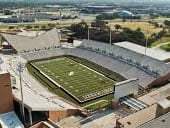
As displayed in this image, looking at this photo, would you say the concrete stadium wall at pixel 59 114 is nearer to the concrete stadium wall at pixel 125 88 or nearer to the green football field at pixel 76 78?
the green football field at pixel 76 78

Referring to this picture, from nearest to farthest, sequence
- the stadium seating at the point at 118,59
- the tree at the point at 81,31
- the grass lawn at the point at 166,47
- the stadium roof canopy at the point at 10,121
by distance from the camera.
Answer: the stadium roof canopy at the point at 10,121, the stadium seating at the point at 118,59, the grass lawn at the point at 166,47, the tree at the point at 81,31

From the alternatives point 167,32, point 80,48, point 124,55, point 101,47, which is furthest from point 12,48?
point 167,32

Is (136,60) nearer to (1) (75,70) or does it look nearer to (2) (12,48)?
(1) (75,70)

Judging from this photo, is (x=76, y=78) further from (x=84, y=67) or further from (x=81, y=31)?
(x=81, y=31)

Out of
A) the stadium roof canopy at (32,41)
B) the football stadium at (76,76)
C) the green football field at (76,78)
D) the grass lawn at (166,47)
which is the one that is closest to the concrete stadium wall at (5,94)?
the football stadium at (76,76)

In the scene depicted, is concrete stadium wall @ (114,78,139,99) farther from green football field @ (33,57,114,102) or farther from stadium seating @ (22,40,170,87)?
stadium seating @ (22,40,170,87)

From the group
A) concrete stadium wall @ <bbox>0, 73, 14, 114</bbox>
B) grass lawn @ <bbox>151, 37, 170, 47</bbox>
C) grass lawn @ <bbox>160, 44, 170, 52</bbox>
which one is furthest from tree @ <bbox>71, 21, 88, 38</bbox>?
concrete stadium wall @ <bbox>0, 73, 14, 114</bbox>
